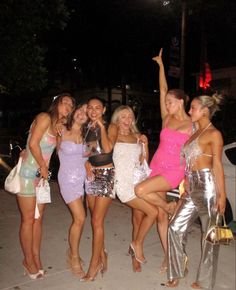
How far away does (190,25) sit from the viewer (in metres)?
22.8

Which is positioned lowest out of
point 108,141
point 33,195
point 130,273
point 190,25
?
point 130,273

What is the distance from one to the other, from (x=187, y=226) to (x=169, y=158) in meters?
0.69

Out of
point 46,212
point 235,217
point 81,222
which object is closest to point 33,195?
point 81,222

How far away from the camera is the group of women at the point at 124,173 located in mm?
3418

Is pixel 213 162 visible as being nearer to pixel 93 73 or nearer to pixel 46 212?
pixel 46 212

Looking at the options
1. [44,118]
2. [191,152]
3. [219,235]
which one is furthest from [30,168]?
[219,235]

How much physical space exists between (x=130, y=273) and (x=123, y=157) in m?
1.25

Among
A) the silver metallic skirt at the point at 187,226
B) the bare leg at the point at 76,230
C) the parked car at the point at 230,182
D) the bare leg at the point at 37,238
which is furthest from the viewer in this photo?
the parked car at the point at 230,182

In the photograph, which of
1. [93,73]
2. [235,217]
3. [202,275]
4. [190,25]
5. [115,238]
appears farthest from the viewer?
[93,73]

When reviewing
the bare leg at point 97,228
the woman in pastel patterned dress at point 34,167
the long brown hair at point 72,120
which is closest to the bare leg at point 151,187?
the bare leg at point 97,228

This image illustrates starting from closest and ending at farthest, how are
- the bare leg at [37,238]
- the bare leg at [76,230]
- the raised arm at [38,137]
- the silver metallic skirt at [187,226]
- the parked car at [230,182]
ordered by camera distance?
the silver metallic skirt at [187,226] → the raised arm at [38,137] → the bare leg at [76,230] → the bare leg at [37,238] → the parked car at [230,182]

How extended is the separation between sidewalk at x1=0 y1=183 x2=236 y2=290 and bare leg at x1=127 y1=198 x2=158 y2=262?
20 cm

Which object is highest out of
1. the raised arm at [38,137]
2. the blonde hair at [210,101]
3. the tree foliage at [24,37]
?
the tree foliage at [24,37]

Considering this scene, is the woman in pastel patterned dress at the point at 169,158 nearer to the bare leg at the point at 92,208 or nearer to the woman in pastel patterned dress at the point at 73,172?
the bare leg at the point at 92,208
